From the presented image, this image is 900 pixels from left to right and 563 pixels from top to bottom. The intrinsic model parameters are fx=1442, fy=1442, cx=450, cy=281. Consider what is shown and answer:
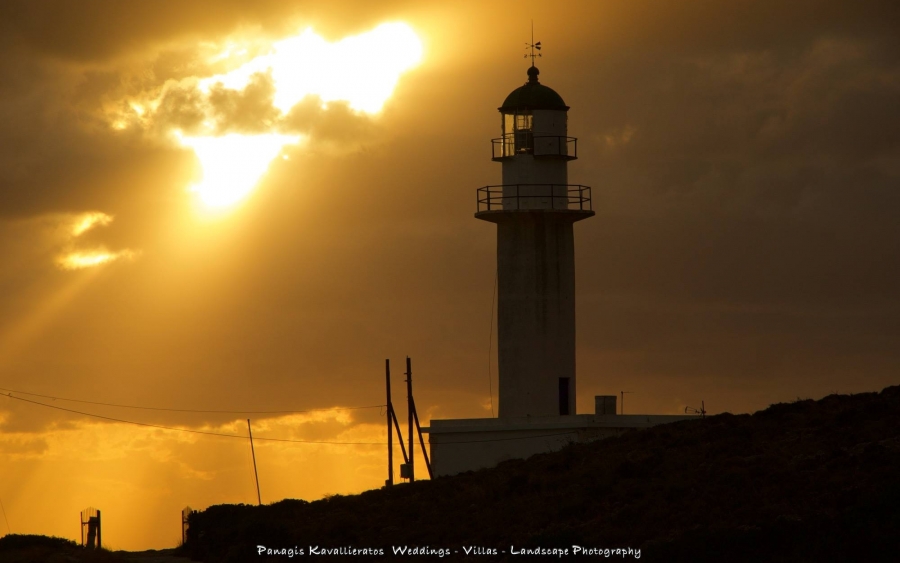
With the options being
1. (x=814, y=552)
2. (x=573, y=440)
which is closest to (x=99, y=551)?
(x=573, y=440)

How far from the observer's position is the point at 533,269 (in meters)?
48.1

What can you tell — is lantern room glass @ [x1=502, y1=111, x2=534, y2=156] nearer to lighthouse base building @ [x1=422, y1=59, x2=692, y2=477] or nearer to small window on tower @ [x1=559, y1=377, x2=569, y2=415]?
lighthouse base building @ [x1=422, y1=59, x2=692, y2=477]

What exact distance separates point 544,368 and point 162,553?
13607mm

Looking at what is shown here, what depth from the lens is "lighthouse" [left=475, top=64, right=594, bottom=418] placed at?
47.6 metres

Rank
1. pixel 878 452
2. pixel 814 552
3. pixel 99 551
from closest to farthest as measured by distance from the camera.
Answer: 1. pixel 814 552
2. pixel 878 452
3. pixel 99 551

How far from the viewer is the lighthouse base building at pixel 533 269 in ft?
156

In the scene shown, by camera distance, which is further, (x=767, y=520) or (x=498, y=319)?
(x=498, y=319)

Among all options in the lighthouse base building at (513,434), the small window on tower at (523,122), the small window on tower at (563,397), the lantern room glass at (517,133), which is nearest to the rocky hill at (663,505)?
the lighthouse base building at (513,434)

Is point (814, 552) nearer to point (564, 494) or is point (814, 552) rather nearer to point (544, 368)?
point (564, 494)

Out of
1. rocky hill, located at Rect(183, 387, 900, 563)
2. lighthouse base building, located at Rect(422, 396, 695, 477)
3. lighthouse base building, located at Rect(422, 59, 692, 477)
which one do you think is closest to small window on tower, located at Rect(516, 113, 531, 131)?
lighthouse base building, located at Rect(422, 59, 692, 477)

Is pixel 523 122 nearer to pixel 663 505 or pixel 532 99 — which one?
pixel 532 99

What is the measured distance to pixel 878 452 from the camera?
109ft

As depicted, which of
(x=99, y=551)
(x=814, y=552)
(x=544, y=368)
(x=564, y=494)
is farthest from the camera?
(x=544, y=368)

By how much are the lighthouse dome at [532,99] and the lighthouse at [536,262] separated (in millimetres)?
45
